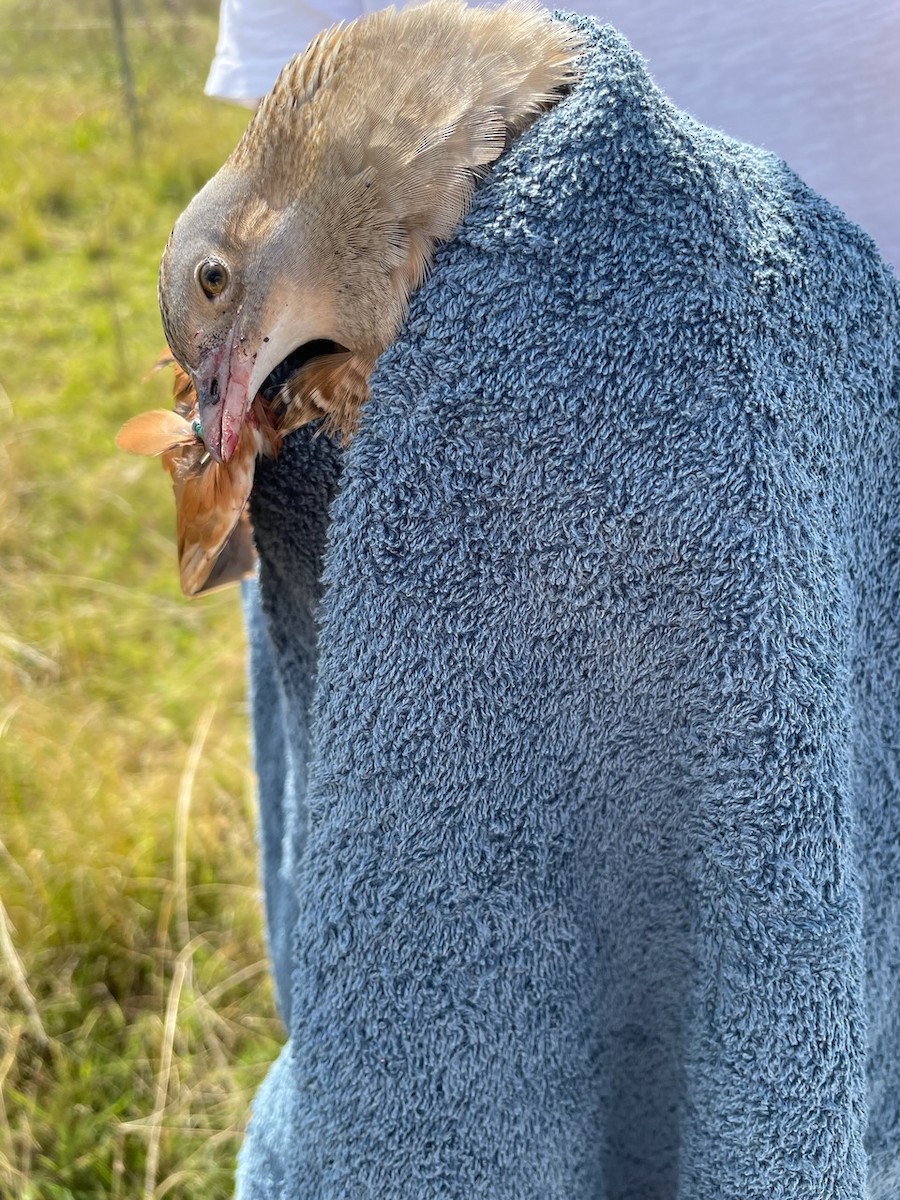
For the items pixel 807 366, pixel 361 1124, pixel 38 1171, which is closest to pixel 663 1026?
pixel 361 1124

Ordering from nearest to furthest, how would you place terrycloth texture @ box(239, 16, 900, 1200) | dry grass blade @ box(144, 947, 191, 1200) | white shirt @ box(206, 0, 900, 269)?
terrycloth texture @ box(239, 16, 900, 1200), white shirt @ box(206, 0, 900, 269), dry grass blade @ box(144, 947, 191, 1200)

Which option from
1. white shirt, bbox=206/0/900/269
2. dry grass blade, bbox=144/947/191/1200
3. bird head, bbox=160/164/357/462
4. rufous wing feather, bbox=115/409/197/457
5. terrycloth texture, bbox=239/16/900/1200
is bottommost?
dry grass blade, bbox=144/947/191/1200

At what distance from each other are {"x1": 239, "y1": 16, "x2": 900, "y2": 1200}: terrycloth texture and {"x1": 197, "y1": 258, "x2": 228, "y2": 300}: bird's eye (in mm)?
100

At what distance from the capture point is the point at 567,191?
50 cm

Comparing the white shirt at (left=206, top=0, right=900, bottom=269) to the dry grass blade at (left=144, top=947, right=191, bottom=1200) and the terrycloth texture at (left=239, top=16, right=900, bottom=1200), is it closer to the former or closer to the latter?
the terrycloth texture at (left=239, top=16, right=900, bottom=1200)

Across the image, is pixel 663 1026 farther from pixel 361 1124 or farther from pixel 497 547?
pixel 497 547

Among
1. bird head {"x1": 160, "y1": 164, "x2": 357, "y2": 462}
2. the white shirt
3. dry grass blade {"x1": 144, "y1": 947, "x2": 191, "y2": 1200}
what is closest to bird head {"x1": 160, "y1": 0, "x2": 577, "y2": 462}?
bird head {"x1": 160, "y1": 164, "x2": 357, "y2": 462}

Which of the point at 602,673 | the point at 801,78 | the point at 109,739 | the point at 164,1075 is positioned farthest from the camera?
the point at 109,739

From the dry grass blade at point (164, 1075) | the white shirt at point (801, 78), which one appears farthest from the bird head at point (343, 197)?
the dry grass blade at point (164, 1075)

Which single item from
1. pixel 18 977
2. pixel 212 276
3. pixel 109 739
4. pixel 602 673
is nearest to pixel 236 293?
pixel 212 276

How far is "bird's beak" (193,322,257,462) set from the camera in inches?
22.9

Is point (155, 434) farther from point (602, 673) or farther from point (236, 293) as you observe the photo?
point (602, 673)

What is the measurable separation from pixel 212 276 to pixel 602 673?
304 mm

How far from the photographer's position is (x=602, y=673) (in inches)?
21.2
